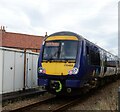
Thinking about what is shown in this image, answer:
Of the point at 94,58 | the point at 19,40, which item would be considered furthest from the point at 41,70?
the point at 19,40

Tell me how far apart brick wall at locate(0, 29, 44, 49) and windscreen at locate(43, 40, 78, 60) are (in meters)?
30.7

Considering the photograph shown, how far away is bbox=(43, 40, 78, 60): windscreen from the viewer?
1125 cm

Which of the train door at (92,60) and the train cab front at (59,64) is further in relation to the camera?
the train door at (92,60)

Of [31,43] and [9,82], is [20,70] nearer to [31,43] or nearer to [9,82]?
[9,82]

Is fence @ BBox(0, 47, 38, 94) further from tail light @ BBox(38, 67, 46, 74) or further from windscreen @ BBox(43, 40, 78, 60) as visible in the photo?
windscreen @ BBox(43, 40, 78, 60)

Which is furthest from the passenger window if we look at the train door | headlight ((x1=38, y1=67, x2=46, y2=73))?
headlight ((x1=38, y1=67, x2=46, y2=73))

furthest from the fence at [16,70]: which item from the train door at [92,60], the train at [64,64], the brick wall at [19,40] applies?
the brick wall at [19,40]

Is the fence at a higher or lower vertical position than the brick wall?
lower

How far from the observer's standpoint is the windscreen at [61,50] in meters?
11.2

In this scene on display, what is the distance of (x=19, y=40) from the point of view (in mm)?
45250

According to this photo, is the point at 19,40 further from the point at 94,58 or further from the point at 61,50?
the point at 61,50

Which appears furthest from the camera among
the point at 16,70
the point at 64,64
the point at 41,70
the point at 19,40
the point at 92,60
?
the point at 19,40

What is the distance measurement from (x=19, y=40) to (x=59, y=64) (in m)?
35.0

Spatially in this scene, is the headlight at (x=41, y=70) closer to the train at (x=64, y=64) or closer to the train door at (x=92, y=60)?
the train at (x=64, y=64)
